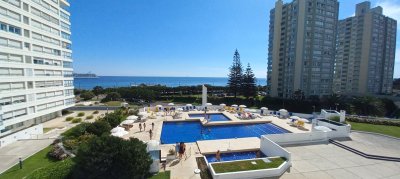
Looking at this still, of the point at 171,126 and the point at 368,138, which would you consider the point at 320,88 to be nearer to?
the point at 368,138

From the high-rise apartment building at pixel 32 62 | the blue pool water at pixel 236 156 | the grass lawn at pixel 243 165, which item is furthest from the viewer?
the high-rise apartment building at pixel 32 62

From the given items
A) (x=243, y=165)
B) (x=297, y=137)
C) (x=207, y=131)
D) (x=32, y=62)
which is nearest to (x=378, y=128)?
(x=297, y=137)

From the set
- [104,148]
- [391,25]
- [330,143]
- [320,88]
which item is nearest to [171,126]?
[104,148]

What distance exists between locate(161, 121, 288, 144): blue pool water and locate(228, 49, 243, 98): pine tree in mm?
23857

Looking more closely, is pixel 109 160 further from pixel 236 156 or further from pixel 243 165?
pixel 236 156

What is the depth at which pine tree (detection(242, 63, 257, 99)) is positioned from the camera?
48.7 meters

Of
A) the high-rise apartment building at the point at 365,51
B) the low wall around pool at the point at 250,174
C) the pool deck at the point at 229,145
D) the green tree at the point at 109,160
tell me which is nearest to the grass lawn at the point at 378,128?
the pool deck at the point at 229,145

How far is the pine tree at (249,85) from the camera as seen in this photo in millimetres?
48688

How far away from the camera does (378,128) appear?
80.0 ft

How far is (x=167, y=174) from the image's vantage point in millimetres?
12828

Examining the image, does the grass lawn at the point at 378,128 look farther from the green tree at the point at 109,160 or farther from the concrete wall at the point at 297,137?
the green tree at the point at 109,160

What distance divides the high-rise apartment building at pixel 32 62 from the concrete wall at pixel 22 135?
4.16ft

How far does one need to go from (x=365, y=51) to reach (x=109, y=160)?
77151mm

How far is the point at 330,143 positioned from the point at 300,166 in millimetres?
7094
